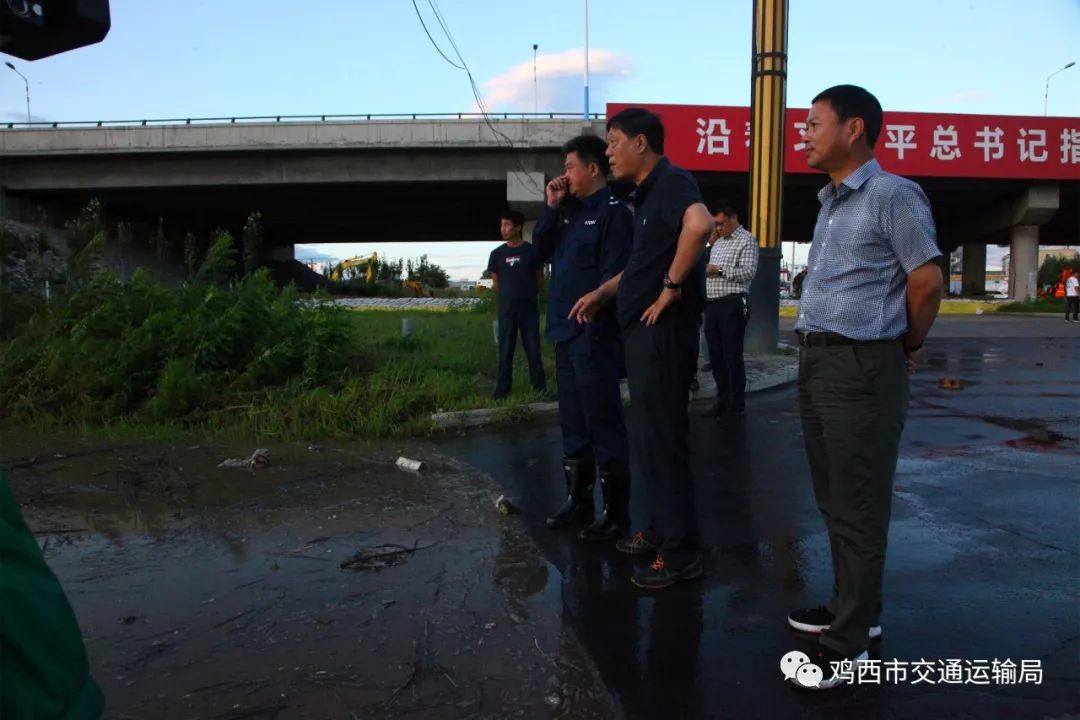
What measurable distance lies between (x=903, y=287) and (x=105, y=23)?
2.48 metres

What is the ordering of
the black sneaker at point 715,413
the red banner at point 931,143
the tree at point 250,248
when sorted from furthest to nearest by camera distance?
the red banner at point 931,143 → the tree at point 250,248 → the black sneaker at point 715,413

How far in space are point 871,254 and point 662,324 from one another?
0.93m

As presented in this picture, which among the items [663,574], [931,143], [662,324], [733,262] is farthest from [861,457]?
[931,143]

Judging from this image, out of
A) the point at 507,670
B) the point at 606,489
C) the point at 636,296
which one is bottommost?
the point at 507,670

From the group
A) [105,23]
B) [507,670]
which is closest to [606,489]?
[507,670]

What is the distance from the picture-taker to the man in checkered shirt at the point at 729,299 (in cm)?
718

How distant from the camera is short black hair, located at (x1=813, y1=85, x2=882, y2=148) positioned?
8.95 feet

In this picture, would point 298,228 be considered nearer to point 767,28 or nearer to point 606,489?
point 767,28

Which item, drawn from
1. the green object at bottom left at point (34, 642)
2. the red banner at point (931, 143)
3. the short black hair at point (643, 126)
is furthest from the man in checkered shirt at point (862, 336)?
the red banner at point (931, 143)

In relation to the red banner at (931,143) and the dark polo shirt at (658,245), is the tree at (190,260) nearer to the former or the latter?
the dark polo shirt at (658,245)

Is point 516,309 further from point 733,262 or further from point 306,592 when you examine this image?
point 306,592

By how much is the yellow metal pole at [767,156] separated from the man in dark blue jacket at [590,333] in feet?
25.6

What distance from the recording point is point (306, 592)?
3439 millimetres

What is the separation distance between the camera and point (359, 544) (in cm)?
403
